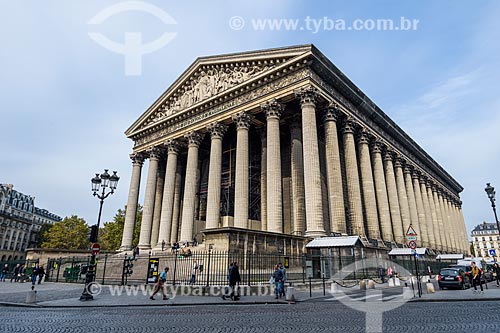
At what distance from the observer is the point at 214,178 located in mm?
26797

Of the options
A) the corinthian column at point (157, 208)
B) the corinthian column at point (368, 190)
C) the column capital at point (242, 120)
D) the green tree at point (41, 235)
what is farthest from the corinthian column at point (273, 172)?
the green tree at point (41, 235)

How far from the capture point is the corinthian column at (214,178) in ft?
83.5

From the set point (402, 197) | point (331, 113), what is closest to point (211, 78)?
point (331, 113)

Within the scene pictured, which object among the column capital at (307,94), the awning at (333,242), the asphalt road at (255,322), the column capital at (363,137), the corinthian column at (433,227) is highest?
the column capital at (307,94)

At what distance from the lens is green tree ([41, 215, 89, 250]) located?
2234 inches

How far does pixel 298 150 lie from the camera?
27.3 meters

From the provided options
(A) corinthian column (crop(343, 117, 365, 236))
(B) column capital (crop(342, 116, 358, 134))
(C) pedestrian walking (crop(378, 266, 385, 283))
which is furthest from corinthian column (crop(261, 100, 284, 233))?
(C) pedestrian walking (crop(378, 266, 385, 283))

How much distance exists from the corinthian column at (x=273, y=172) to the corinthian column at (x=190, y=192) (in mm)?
7848

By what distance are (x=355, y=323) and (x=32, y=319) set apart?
25.7 feet

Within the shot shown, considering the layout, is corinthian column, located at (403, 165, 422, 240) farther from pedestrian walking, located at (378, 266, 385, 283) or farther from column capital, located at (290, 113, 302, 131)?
column capital, located at (290, 113, 302, 131)

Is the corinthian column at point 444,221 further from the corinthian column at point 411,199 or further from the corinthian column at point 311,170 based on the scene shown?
the corinthian column at point 311,170

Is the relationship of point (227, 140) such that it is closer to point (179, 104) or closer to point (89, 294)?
point (179, 104)

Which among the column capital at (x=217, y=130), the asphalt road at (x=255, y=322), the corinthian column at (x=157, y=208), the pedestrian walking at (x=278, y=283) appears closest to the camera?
the asphalt road at (x=255, y=322)

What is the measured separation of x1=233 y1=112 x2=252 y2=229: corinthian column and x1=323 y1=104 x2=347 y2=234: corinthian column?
634 cm
